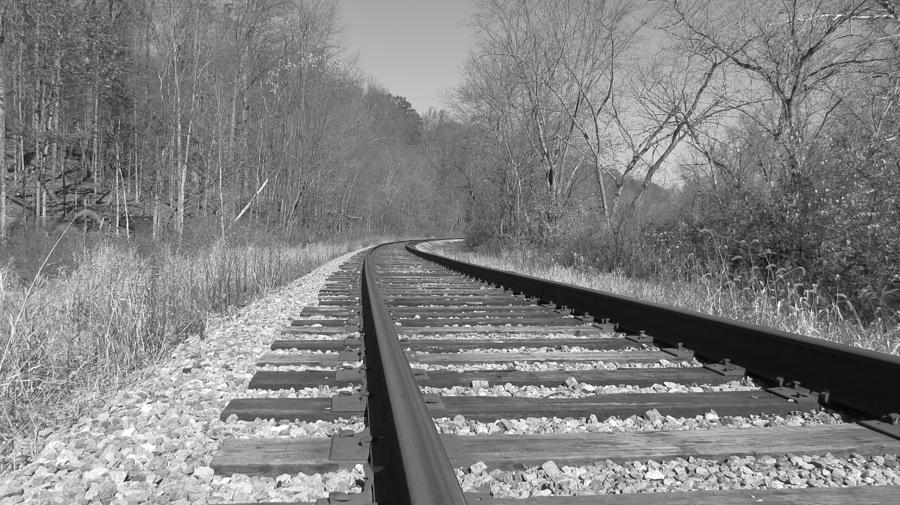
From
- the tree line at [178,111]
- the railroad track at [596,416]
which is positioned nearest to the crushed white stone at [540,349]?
the railroad track at [596,416]

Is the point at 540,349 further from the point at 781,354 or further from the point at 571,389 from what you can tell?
the point at 781,354

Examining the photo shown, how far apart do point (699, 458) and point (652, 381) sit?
1.16 m

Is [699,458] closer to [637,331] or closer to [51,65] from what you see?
[637,331]

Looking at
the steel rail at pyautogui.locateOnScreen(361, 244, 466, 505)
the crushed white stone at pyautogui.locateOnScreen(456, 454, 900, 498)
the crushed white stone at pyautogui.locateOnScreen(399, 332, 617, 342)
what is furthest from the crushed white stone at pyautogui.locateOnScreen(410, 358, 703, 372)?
the crushed white stone at pyautogui.locateOnScreen(456, 454, 900, 498)

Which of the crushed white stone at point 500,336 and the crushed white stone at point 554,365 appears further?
the crushed white stone at point 500,336

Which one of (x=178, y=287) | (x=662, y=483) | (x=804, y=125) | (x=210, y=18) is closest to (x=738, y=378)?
(x=662, y=483)

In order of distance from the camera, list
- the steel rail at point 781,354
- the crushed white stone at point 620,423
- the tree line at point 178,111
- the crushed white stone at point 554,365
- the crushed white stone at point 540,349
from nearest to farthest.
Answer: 1. the crushed white stone at point 620,423
2. the steel rail at point 781,354
3. the crushed white stone at point 554,365
4. the crushed white stone at point 540,349
5. the tree line at point 178,111

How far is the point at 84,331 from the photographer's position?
447cm

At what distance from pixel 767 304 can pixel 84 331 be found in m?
6.23

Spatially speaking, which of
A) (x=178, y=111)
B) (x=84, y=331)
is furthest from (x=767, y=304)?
(x=178, y=111)

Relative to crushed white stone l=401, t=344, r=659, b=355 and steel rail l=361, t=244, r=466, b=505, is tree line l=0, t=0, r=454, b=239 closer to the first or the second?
crushed white stone l=401, t=344, r=659, b=355

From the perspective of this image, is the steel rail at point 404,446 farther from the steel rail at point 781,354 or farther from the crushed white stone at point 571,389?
the steel rail at point 781,354

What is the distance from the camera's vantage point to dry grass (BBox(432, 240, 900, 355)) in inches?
186

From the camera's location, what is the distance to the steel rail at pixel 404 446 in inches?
61.0
